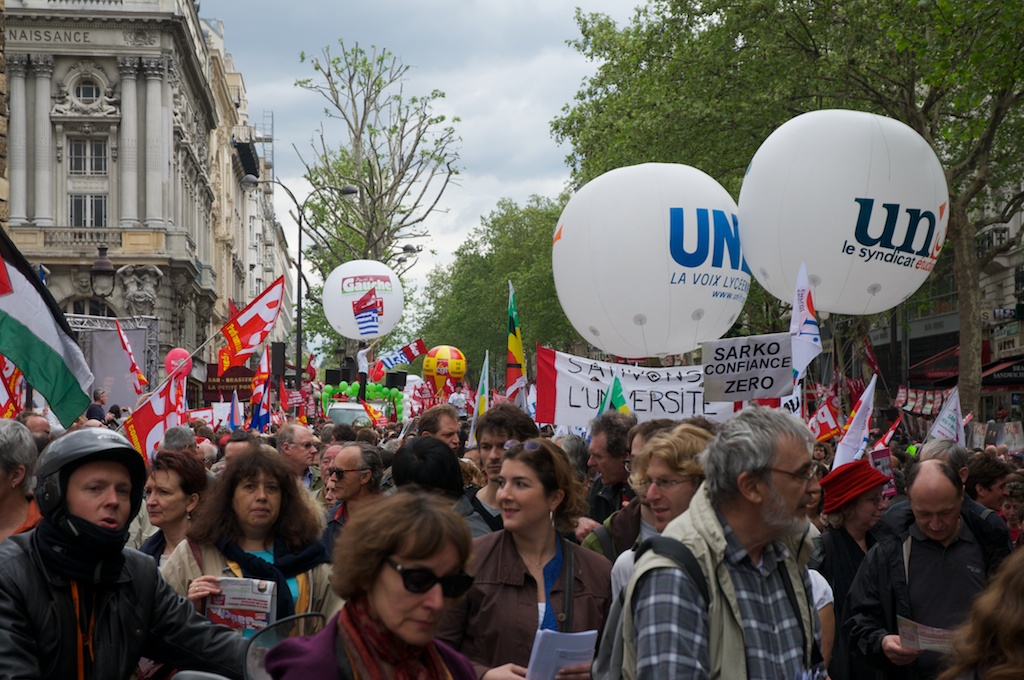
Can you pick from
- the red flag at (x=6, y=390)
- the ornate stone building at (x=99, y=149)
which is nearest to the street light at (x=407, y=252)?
the ornate stone building at (x=99, y=149)

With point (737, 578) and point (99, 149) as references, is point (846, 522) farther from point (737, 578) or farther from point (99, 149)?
point (99, 149)

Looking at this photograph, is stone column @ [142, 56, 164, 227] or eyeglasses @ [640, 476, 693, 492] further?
stone column @ [142, 56, 164, 227]

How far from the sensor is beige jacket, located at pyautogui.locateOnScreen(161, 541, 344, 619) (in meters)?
4.90

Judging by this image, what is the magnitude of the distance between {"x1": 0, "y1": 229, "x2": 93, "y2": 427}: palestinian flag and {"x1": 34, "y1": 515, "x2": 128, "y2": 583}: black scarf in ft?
14.8

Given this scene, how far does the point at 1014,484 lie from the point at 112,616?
574 cm

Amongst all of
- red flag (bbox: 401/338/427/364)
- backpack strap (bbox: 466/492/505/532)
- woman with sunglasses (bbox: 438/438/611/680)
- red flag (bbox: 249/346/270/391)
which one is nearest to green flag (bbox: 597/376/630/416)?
backpack strap (bbox: 466/492/505/532)

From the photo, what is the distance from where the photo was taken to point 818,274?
11469mm

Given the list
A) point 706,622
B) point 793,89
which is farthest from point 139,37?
point 706,622

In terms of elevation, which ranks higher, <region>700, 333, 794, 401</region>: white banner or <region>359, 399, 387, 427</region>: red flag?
<region>700, 333, 794, 401</region>: white banner

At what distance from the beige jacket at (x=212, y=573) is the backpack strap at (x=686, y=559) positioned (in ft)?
6.17

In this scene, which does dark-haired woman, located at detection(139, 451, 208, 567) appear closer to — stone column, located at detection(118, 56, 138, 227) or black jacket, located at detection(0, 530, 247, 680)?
black jacket, located at detection(0, 530, 247, 680)

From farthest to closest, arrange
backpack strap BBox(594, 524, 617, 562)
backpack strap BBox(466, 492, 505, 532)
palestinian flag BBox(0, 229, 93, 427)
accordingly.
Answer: palestinian flag BBox(0, 229, 93, 427)
backpack strap BBox(466, 492, 505, 532)
backpack strap BBox(594, 524, 617, 562)

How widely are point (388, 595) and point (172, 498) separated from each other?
3.21m

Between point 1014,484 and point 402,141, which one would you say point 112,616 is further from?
point 402,141
